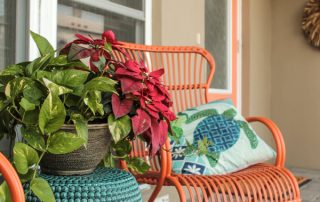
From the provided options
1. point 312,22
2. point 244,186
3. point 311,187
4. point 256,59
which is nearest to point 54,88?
point 244,186

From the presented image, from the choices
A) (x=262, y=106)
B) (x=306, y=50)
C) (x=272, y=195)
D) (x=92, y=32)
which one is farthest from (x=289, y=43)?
(x=272, y=195)

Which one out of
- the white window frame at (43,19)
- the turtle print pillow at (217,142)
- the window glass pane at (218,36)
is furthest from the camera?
the window glass pane at (218,36)

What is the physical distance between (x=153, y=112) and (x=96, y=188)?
229 millimetres

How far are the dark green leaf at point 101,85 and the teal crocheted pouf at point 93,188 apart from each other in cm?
21

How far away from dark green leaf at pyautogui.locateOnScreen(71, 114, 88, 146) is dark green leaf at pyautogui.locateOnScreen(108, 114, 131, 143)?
6 cm

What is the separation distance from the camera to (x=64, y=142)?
0.94 meters

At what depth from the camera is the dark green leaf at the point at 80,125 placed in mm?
967

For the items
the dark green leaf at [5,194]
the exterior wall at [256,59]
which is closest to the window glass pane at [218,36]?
the exterior wall at [256,59]

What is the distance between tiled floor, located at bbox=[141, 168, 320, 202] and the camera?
94.1 inches

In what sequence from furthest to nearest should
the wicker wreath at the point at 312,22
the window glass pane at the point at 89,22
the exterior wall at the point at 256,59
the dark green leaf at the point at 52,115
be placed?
1. the wicker wreath at the point at 312,22
2. the exterior wall at the point at 256,59
3. the window glass pane at the point at 89,22
4. the dark green leaf at the point at 52,115

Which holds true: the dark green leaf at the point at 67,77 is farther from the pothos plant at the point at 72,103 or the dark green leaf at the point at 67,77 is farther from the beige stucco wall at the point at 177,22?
the beige stucco wall at the point at 177,22

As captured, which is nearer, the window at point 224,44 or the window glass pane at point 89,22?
the window glass pane at point 89,22

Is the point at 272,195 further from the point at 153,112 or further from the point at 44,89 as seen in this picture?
the point at 44,89

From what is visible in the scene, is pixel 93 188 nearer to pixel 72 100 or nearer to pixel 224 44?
pixel 72 100
